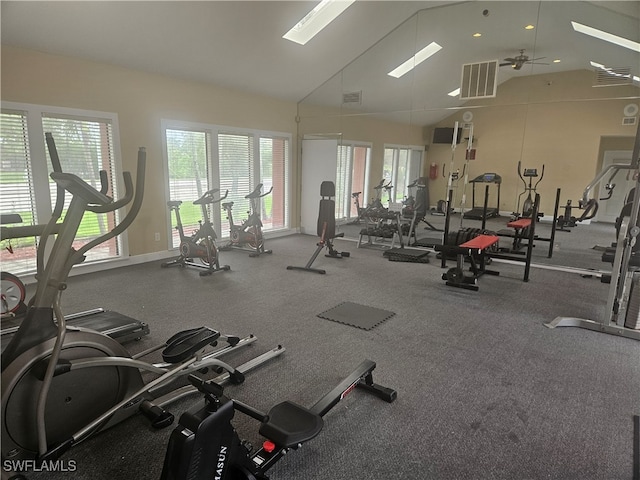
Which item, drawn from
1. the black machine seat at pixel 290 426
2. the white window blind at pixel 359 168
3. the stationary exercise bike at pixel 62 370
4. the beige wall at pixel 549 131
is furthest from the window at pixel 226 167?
the black machine seat at pixel 290 426

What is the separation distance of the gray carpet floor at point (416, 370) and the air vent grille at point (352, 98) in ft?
11.0

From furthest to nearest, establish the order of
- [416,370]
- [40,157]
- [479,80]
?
[479,80]
[40,157]
[416,370]

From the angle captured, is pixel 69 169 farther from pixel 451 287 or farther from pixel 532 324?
pixel 532 324

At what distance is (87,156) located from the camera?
4.62 meters

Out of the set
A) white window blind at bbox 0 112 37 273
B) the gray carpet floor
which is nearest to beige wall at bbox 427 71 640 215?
the gray carpet floor

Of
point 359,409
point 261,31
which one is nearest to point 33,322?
point 359,409

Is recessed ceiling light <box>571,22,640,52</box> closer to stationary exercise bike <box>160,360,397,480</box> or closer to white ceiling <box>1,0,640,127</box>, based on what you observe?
white ceiling <box>1,0,640,127</box>

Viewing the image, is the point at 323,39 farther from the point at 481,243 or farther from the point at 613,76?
the point at 613,76

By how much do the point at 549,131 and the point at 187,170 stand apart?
17.1 feet

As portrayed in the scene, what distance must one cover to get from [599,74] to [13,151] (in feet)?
22.6

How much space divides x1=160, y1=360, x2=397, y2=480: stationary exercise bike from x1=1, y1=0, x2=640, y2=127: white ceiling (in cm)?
405

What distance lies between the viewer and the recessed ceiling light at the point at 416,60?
581 cm

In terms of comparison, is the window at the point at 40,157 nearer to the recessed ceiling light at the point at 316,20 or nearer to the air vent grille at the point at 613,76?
the recessed ceiling light at the point at 316,20

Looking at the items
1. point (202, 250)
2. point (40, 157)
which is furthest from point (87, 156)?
point (202, 250)
